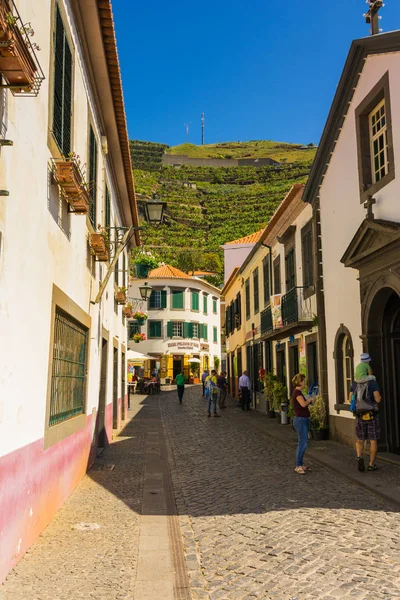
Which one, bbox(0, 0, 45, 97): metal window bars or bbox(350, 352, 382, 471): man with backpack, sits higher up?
bbox(0, 0, 45, 97): metal window bars

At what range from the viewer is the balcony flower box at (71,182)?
20.5 ft

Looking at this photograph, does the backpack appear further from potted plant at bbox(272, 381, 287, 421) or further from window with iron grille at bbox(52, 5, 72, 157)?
potted plant at bbox(272, 381, 287, 421)

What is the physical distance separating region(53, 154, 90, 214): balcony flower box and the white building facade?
1cm

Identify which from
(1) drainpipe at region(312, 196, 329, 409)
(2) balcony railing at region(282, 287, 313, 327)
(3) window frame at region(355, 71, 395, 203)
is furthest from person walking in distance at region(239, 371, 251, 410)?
(3) window frame at region(355, 71, 395, 203)

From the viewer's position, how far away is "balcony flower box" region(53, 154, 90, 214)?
6.24m

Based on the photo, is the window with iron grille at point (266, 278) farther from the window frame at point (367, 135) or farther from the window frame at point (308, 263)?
the window frame at point (367, 135)

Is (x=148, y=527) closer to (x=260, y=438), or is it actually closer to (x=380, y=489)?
(x=380, y=489)

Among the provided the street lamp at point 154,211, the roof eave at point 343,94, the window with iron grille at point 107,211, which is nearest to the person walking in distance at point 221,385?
the roof eave at point 343,94

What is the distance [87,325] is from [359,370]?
15.0ft

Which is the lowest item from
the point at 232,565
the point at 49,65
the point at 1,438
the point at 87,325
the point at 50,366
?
the point at 232,565

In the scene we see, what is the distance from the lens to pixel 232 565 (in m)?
5.04

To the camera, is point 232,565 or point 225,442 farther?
point 225,442

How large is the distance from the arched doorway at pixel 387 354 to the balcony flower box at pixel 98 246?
4986mm

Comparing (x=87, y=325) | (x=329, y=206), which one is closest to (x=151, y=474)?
(x=87, y=325)
